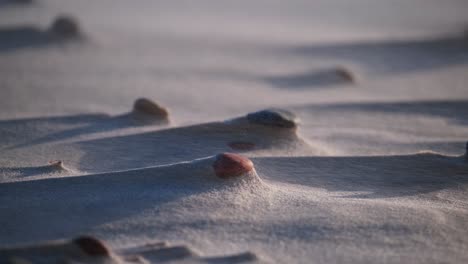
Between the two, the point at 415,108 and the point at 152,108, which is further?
the point at 415,108

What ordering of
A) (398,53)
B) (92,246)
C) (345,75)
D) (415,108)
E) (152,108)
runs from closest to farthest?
(92,246)
(152,108)
(415,108)
(345,75)
(398,53)

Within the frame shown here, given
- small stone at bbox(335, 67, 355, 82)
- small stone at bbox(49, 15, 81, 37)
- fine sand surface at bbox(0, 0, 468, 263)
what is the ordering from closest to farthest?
fine sand surface at bbox(0, 0, 468, 263), small stone at bbox(335, 67, 355, 82), small stone at bbox(49, 15, 81, 37)

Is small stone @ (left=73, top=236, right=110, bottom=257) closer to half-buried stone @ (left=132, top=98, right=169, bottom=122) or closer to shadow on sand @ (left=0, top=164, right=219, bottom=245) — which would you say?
shadow on sand @ (left=0, top=164, right=219, bottom=245)

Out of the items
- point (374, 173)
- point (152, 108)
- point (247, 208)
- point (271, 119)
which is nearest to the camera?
point (247, 208)

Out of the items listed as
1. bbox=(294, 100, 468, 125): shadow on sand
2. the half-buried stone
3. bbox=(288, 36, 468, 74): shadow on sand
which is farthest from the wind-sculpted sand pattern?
bbox=(288, 36, 468, 74): shadow on sand

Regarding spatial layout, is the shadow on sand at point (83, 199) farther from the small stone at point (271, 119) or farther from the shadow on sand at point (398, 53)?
the shadow on sand at point (398, 53)

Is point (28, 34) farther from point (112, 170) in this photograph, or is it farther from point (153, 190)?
point (153, 190)

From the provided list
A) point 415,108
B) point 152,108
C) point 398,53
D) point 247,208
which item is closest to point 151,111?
point 152,108

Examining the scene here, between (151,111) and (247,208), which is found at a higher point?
(151,111)

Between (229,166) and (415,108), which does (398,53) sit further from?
(229,166)
